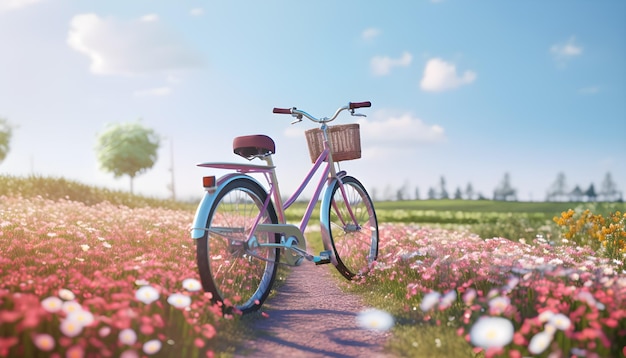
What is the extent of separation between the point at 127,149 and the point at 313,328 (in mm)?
39839

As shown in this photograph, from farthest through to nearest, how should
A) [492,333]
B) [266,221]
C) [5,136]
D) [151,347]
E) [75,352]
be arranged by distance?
[5,136]
[266,221]
[492,333]
[151,347]
[75,352]

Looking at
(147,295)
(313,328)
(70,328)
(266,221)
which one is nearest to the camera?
(70,328)

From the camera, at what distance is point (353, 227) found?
668 cm

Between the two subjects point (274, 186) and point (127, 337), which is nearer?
point (127, 337)

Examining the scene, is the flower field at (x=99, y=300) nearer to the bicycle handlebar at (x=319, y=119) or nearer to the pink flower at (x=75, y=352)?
the pink flower at (x=75, y=352)

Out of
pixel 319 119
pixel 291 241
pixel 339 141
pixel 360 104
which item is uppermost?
pixel 360 104

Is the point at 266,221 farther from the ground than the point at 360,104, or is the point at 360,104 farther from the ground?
the point at 360,104

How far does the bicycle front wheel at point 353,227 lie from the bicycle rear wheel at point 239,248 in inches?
37.2

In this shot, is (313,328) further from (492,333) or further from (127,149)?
(127,149)

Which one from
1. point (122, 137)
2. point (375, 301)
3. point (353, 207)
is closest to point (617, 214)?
point (353, 207)

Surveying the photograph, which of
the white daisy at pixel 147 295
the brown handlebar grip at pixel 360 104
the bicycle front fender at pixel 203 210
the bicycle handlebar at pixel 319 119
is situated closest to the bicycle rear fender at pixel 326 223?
the bicycle handlebar at pixel 319 119

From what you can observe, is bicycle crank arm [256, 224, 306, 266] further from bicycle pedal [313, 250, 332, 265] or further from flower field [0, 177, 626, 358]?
flower field [0, 177, 626, 358]

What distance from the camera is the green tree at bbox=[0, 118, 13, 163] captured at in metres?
39.9

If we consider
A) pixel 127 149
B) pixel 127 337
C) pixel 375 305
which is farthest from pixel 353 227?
pixel 127 149
